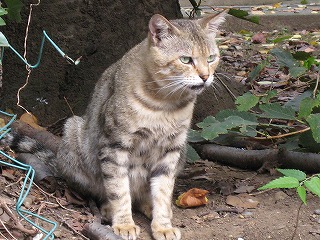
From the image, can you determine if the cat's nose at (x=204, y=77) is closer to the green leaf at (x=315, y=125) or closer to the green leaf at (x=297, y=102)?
the green leaf at (x=315, y=125)

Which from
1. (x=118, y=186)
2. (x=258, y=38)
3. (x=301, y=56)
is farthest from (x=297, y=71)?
(x=258, y=38)

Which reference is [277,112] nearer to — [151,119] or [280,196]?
[280,196]

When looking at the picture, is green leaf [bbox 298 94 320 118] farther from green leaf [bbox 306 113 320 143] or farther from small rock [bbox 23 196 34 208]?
small rock [bbox 23 196 34 208]

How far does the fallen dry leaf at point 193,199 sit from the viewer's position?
403 centimetres

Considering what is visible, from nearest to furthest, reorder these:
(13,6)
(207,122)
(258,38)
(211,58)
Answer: (13,6) → (211,58) → (207,122) → (258,38)

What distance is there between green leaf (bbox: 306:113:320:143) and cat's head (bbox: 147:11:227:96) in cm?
83

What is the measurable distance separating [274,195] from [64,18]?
2.15 meters

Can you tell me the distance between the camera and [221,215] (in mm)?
3928

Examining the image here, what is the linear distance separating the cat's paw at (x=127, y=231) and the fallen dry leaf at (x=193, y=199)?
20.0 inches

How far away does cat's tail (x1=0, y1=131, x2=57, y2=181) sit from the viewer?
4242 millimetres

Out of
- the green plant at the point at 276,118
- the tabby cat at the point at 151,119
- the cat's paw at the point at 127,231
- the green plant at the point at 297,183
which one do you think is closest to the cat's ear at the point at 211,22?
the tabby cat at the point at 151,119

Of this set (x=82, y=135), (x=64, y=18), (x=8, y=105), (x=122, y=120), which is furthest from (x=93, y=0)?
(x=122, y=120)

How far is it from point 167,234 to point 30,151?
1276 millimetres

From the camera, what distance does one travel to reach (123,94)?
372 centimetres
